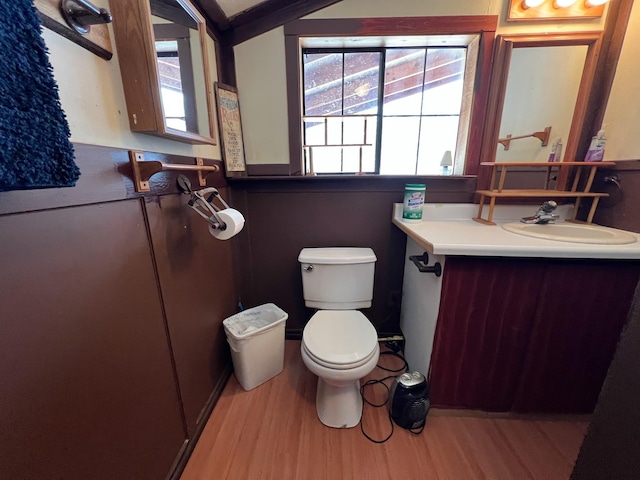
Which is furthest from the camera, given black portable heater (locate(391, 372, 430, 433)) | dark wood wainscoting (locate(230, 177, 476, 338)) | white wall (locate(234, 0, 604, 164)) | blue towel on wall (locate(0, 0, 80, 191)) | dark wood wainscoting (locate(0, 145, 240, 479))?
dark wood wainscoting (locate(230, 177, 476, 338))

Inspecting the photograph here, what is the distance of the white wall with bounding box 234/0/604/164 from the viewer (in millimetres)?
1280

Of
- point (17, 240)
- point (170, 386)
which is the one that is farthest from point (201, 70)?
point (170, 386)

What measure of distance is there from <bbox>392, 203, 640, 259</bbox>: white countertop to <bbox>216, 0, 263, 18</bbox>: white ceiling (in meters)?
1.30

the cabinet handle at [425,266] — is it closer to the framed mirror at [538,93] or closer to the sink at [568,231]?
the sink at [568,231]

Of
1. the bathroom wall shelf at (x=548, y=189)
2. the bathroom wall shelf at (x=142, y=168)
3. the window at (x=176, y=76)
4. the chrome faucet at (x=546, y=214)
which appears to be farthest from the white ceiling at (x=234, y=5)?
the chrome faucet at (x=546, y=214)

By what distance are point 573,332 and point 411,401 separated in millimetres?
751

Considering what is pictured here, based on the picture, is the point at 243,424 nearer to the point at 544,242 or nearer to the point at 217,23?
the point at 544,242

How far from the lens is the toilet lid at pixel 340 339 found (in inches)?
42.2

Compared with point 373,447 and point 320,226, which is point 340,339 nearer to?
point 373,447

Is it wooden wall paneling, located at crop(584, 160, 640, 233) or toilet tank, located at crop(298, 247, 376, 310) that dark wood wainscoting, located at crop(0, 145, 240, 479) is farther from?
wooden wall paneling, located at crop(584, 160, 640, 233)

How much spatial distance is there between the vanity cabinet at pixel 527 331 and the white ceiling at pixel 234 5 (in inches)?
61.6

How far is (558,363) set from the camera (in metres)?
1.11

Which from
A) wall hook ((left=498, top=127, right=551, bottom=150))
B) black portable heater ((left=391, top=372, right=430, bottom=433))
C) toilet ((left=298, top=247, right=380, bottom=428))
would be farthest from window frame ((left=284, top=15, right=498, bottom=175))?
black portable heater ((left=391, top=372, right=430, bottom=433))

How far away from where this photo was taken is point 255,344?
4.40 feet
